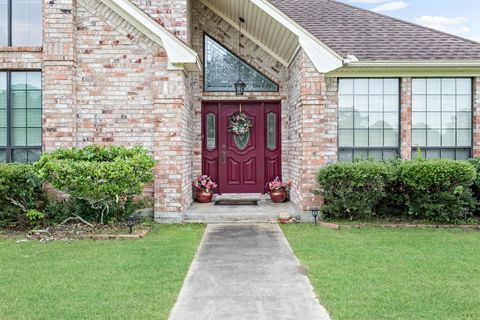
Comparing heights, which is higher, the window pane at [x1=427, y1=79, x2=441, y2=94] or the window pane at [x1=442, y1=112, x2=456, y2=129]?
the window pane at [x1=427, y1=79, x2=441, y2=94]

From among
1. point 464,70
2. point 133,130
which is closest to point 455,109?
point 464,70

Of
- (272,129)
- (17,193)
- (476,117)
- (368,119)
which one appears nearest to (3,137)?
(17,193)

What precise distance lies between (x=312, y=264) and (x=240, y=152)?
5422 millimetres

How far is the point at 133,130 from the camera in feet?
28.3

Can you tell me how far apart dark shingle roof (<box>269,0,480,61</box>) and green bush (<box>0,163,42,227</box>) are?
580 cm

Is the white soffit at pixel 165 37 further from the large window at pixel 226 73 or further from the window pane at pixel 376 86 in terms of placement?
the window pane at pixel 376 86

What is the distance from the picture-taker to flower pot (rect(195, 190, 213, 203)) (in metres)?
10.0

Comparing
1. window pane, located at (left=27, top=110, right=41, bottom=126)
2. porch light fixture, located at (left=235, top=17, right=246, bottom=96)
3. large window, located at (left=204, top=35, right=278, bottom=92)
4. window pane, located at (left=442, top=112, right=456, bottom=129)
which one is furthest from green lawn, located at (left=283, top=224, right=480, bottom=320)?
window pane, located at (left=27, top=110, right=41, bottom=126)

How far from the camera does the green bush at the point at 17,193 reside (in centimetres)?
758

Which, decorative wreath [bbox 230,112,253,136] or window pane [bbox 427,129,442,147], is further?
decorative wreath [bbox 230,112,253,136]

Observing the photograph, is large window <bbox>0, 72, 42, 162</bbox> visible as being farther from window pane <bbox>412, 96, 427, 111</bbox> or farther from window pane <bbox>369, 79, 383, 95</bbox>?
window pane <bbox>412, 96, 427, 111</bbox>

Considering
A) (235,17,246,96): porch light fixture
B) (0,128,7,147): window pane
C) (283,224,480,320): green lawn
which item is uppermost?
(235,17,246,96): porch light fixture

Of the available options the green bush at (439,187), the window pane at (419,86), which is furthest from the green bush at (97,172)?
the window pane at (419,86)

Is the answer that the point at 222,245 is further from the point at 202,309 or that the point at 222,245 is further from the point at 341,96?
the point at 341,96
